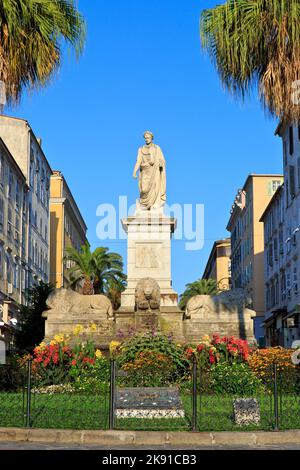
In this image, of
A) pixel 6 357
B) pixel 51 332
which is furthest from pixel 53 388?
pixel 51 332

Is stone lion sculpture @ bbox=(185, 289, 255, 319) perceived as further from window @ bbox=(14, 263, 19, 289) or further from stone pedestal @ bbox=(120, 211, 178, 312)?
window @ bbox=(14, 263, 19, 289)

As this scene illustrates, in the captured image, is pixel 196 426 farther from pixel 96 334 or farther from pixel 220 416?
pixel 96 334

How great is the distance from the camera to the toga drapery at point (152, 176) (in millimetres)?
25297

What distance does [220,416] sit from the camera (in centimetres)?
1306

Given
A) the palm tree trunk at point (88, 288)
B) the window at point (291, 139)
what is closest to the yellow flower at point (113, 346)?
the palm tree trunk at point (88, 288)

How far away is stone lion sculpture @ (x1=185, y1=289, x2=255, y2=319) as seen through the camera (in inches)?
935

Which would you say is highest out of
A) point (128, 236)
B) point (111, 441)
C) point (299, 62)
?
point (299, 62)

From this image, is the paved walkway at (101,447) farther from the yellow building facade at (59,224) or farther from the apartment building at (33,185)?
the yellow building facade at (59,224)

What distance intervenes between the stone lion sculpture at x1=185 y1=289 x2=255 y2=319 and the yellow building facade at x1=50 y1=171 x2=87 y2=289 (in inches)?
2019

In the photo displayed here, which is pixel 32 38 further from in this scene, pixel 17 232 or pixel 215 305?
pixel 17 232

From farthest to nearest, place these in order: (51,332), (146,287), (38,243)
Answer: (38,243)
(51,332)
(146,287)

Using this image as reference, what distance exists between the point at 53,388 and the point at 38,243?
50009 mm

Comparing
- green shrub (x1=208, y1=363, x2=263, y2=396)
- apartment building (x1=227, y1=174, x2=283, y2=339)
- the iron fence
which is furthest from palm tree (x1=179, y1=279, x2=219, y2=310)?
the iron fence

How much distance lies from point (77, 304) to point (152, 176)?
472 centimetres
